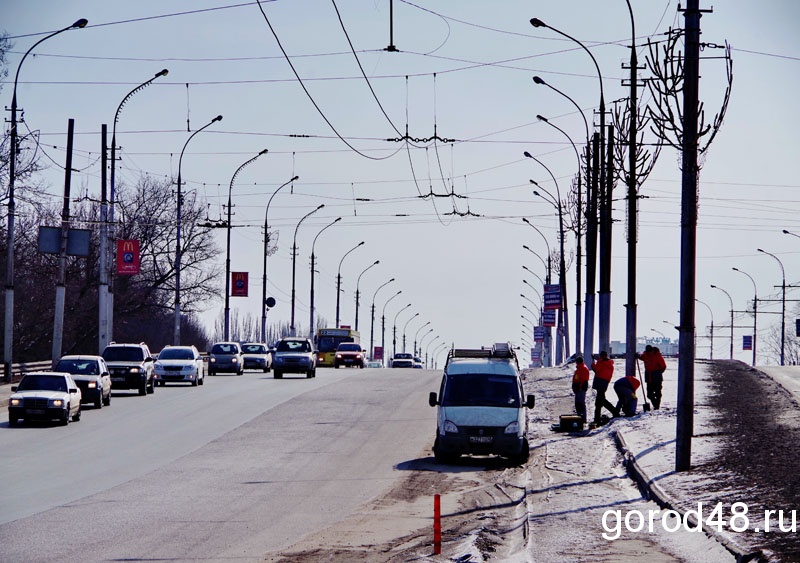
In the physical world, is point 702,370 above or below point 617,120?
below

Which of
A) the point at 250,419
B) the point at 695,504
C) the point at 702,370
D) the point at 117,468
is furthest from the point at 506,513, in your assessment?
the point at 702,370

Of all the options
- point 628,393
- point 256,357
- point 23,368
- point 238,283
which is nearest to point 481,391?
point 628,393

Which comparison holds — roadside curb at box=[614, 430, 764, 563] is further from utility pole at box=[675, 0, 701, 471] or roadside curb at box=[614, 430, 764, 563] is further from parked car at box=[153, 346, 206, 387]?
parked car at box=[153, 346, 206, 387]

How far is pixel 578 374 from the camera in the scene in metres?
33.8

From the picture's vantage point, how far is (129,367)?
49031 mm

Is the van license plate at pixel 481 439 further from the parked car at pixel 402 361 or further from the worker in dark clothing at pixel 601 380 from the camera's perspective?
the parked car at pixel 402 361

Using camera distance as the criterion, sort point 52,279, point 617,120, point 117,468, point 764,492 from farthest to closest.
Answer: point 52,279 → point 617,120 → point 117,468 → point 764,492

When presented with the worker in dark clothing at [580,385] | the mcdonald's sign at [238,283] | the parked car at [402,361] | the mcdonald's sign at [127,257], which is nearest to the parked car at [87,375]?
the worker in dark clothing at [580,385]

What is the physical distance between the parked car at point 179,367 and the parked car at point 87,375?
12.0 metres

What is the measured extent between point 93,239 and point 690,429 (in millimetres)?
71497

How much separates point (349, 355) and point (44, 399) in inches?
1944

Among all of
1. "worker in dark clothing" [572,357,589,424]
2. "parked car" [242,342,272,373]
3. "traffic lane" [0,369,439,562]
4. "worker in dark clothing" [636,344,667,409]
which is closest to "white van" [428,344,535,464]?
"traffic lane" [0,369,439,562]

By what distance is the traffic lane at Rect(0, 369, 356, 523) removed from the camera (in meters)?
23.0

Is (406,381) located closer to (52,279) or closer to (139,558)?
(52,279)
